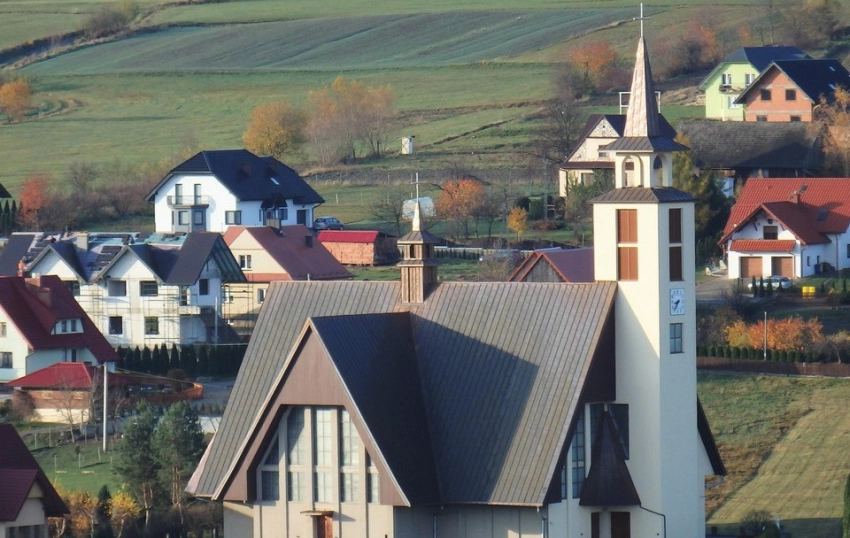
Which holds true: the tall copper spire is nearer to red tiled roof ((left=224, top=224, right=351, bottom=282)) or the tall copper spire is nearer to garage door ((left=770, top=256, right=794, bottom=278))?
garage door ((left=770, top=256, right=794, bottom=278))

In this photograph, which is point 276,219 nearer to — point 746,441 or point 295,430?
point 746,441

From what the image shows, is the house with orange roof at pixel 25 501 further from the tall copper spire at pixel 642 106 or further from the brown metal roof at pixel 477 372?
the tall copper spire at pixel 642 106

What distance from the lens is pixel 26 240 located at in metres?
92.2

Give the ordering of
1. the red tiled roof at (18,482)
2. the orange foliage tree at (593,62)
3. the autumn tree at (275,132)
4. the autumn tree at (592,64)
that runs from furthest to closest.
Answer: the orange foliage tree at (593,62) < the autumn tree at (592,64) < the autumn tree at (275,132) < the red tiled roof at (18,482)

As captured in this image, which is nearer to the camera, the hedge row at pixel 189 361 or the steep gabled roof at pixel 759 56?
the hedge row at pixel 189 361

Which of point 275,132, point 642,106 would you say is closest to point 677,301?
→ point 642,106

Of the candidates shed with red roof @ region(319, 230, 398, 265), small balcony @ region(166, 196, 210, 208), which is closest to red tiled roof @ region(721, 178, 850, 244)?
shed with red roof @ region(319, 230, 398, 265)

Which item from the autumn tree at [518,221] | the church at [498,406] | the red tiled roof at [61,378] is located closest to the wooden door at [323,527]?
the church at [498,406]

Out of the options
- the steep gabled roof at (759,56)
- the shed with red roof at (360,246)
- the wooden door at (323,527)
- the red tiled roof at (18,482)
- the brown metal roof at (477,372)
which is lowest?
the wooden door at (323,527)

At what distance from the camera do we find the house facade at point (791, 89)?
11056 cm

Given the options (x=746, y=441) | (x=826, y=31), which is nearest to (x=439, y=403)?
(x=746, y=441)

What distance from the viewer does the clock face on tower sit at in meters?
45.4

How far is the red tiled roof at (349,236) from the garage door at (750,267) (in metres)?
17.1

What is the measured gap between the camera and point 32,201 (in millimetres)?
107312
